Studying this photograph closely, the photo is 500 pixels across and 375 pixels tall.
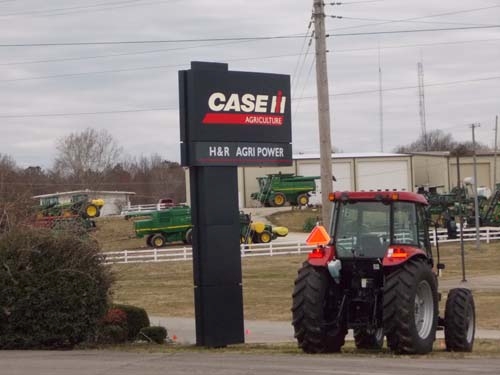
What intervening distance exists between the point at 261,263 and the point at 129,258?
22.1 ft

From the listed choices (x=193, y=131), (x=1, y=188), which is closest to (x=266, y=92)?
(x=193, y=131)

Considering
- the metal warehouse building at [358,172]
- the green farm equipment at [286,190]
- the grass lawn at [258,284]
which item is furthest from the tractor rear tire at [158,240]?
the metal warehouse building at [358,172]

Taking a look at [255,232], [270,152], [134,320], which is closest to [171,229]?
[255,232]

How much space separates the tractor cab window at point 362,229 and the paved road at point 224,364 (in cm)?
160

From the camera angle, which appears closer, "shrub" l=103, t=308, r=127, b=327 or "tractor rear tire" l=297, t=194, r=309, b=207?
"shrub" l=103, t=308, r=127, b=327

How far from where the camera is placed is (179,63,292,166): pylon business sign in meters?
14.8

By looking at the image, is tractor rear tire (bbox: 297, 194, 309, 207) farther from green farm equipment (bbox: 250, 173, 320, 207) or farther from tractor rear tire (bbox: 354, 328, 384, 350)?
tractor rear tire (bbox: 354, 328, 384, 350)

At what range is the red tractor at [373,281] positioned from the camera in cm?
1250

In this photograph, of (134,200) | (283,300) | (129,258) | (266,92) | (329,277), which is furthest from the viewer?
(134,200)

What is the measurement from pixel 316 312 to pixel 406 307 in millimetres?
1260

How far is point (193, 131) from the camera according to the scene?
1477cm

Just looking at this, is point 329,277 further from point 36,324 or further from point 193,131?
point 36,324

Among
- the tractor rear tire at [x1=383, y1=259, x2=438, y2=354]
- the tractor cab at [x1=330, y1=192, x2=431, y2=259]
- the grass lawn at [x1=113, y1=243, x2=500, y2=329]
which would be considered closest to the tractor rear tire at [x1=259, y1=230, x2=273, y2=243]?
the grass lawn at [x1=113, y1=243, x2=500, y2=329]

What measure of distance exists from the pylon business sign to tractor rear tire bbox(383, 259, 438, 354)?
383cm
